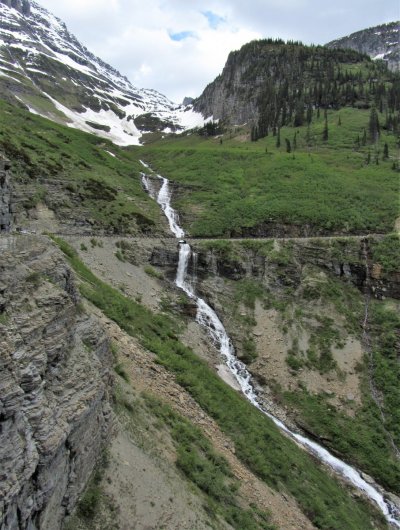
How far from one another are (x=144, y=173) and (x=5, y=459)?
7692cm

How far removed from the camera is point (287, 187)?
74.6m

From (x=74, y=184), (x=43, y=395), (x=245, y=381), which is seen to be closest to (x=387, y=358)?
(x=245, y=381)

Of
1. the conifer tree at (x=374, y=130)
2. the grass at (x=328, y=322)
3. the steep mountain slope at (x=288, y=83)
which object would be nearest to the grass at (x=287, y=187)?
the conifer tree at (x=374, y=130)

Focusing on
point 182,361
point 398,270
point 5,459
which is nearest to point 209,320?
point 182,361

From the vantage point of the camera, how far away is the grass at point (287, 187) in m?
63.4

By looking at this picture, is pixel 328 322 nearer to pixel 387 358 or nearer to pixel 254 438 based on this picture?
pixel 387 358

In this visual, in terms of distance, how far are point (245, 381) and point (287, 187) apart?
4691 cm

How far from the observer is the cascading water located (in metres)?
28.3

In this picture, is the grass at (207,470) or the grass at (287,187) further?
the grass at (287,187)

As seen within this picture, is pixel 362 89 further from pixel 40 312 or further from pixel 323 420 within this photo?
pixel 40 312

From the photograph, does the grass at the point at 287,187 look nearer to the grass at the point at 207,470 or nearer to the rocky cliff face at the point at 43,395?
the grass at the point at 207,470

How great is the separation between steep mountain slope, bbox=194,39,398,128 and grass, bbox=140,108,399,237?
104ft

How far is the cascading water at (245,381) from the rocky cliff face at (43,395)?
21.0 m

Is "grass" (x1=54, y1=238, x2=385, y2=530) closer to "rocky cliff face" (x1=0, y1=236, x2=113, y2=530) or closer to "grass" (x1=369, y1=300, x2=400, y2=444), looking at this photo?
"grass" (x1=369, y1=300, x2=400, y2=444)
